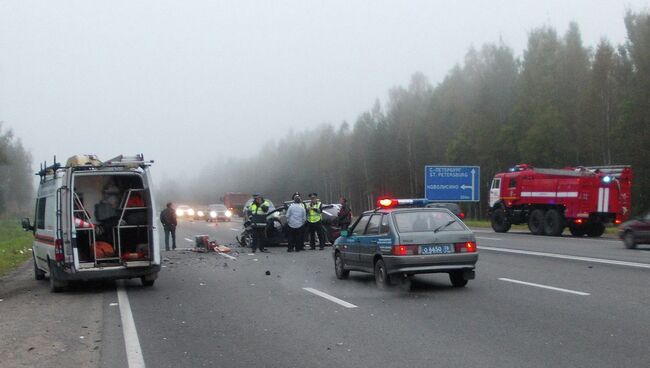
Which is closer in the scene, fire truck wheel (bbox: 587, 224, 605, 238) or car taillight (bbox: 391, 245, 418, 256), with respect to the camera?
car taillight (bbox: 391, 245, 418, 256)

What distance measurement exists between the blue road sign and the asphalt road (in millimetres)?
22007

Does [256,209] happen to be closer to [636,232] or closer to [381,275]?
[381,275]

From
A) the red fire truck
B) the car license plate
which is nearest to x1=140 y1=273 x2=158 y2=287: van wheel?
the car license plate

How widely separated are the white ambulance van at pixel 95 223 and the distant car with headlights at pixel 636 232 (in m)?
14.0

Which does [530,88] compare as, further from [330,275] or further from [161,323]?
[161,323]

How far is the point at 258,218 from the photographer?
23.2 meters

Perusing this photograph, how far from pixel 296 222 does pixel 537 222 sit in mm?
13447

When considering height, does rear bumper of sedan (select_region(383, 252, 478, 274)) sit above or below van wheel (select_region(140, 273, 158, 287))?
above

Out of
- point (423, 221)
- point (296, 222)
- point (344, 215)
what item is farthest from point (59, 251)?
point (344, 215)

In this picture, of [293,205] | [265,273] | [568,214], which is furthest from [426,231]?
[568,214]

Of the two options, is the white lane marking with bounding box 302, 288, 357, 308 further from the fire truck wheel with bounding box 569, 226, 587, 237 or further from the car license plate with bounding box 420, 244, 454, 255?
the fire truck wheel with bounding box 569, 226, 587, 237

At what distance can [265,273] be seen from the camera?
15984mm

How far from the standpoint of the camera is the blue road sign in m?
38.4

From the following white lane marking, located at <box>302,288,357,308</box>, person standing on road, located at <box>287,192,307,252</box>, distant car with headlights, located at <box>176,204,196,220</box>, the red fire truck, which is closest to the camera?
white lane marking, located at <box>302,288,357,308</box>
